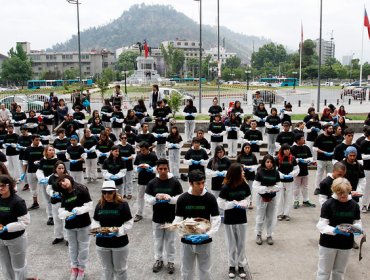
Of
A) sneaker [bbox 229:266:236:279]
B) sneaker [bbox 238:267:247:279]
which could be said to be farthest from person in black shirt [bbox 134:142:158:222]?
sneaker [bbox 238:267:247:279]

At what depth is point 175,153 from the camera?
40.7 ft

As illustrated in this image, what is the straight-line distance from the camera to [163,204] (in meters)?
7.04

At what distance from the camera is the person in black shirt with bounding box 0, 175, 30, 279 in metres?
5.95

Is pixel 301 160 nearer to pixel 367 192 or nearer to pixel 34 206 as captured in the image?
pixel 367 192

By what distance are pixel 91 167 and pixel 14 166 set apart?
2501mm

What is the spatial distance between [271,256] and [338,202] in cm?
244

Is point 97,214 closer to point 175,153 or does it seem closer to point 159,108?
point 175,153

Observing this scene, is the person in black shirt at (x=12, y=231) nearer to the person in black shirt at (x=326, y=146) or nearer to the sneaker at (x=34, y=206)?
the sneaker at (x=34, y=206)

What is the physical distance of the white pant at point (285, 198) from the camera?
30.6 ft

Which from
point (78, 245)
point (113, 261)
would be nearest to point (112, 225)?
point (113, 261)

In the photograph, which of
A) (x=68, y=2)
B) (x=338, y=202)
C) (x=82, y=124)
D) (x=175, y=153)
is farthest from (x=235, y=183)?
(x=68, y=2)

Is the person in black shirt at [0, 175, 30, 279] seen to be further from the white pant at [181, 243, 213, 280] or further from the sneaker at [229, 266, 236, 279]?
the sneaker at [229, 266, 236, 279]

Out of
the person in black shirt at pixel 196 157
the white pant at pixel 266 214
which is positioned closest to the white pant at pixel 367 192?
the white pant at pixel 266 214

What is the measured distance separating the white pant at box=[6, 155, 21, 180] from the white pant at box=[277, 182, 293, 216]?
8384mm
